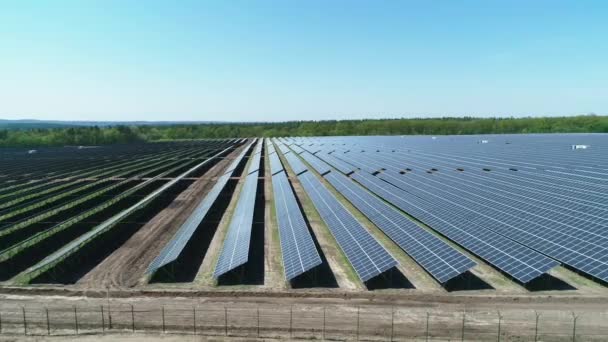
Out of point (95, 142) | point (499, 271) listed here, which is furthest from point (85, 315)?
point (95, 142)

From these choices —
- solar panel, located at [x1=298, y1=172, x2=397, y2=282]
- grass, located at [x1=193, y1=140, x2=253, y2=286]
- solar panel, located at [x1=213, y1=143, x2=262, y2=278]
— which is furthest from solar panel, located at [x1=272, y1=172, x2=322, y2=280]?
grass, located at [x1=193, y1=140, x2=253, y2=286]

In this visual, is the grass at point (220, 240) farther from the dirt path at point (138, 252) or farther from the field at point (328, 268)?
the dirt path at point (138, 252)

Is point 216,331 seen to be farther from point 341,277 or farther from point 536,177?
point 536,177

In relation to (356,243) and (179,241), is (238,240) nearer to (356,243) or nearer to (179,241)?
(179,241)

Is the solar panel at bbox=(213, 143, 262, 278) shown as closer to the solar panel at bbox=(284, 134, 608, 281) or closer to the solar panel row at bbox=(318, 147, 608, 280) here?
the solar panel at bbox=(284, 134, 608, 281)

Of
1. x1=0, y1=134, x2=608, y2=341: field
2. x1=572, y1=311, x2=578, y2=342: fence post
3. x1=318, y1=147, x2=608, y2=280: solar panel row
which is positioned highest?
x1=318, y1=147, x2=608, y2=280: solar panel row

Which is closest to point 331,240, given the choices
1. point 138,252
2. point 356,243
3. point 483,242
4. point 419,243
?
point 356,243
